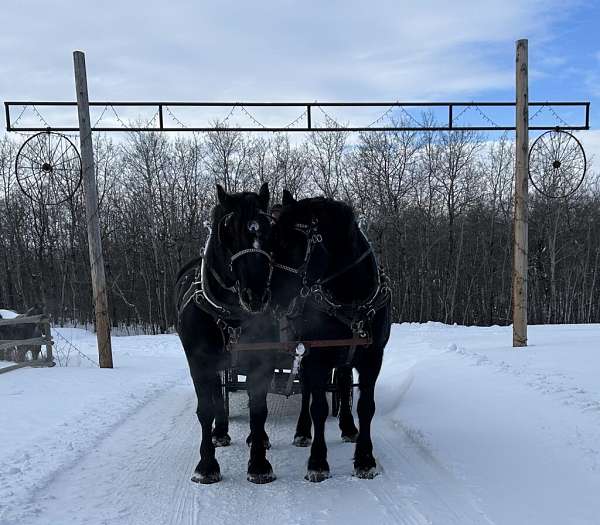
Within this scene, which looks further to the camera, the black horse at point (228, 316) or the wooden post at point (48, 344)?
the wooden post at point (48, 344)

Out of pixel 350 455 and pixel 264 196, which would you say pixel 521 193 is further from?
pixel 264 196

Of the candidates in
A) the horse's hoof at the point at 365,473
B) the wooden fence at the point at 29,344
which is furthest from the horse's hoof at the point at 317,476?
→ the wooden fence at the point at 29,344

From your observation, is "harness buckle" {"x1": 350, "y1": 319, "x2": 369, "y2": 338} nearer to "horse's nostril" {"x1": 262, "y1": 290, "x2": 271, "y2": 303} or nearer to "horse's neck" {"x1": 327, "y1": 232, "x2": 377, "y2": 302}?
"horse's neck" {"x1": 327, "y1": 232, "x2": 377, "y2": 302}

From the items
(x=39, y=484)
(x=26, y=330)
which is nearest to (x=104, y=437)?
(x=39, y=484)

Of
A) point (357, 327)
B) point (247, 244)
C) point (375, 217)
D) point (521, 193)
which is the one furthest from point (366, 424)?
point (375, 217)

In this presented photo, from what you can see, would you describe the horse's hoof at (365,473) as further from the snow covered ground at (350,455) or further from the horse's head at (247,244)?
the horse's head at (247,244)

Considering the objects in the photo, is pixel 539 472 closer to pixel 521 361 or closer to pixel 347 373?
pixel 347 373

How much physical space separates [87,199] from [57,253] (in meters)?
23.7

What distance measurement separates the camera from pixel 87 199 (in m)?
8.55

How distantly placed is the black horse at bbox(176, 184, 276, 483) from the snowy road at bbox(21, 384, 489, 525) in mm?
252

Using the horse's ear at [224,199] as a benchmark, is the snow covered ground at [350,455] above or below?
below

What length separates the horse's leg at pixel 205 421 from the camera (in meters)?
3.67

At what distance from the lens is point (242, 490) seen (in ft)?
11.5

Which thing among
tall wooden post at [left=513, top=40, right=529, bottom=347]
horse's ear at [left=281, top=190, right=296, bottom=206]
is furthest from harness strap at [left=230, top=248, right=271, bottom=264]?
tall wooden post at [left=513, top=40, right=529, bottom=347]
